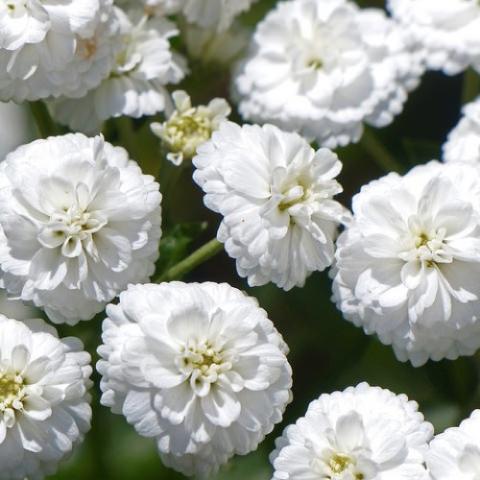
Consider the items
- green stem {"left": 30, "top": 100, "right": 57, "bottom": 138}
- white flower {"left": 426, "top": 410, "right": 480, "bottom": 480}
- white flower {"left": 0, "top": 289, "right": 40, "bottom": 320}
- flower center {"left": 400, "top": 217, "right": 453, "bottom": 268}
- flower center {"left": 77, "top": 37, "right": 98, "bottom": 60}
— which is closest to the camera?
white flower {"left": 426, "top": 410, "right": 480, "bottom": 480}

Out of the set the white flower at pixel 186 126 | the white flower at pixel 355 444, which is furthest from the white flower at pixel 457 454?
the white flower at pixel 186 126

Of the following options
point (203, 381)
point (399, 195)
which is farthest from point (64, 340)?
point (399, 195)

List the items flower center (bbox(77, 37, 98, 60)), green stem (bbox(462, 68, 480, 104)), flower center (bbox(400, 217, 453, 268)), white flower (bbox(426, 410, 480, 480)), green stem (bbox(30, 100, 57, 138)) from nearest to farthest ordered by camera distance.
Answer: white flower (bbox(426, 410, 480, 480)) < flower center (bbox(400, 217, 453, 268)) < flower center (bbox(77, 37, 98, 60)) < green stem (bbox(30, 100, 57, 138)) < green stem (bbox(462, 68, 480, 104))

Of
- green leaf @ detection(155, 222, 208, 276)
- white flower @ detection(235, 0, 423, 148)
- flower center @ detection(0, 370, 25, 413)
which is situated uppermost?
white flower @ detection(235, 0, 423, 148)

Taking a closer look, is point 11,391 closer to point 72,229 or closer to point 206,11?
point 72,229

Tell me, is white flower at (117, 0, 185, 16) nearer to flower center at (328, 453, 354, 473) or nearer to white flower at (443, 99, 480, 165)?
white flower at (443, 99, 480, 165)

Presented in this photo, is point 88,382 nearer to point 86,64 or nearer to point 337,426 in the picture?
point 337,426

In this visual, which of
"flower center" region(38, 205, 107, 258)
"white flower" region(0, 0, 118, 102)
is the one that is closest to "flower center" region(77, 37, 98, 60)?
"white flower" region(0, 0, 118, 102)
